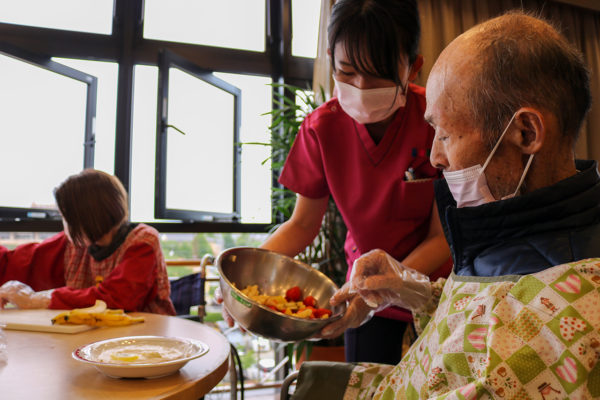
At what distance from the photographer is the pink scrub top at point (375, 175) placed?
133cm

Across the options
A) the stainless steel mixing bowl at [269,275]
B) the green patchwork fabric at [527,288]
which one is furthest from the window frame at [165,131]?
the green patchwork fabric at [527,288]

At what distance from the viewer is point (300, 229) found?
1499 mm

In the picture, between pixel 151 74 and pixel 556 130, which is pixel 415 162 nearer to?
pixel 556 130

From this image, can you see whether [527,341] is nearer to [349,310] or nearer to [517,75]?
[517,75]

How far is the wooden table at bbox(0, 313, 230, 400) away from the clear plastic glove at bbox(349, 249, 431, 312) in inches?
13.6

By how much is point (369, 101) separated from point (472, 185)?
1.79 ft

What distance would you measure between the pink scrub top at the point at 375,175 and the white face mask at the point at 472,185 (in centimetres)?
44

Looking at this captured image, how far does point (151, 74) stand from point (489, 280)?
9.49 ft

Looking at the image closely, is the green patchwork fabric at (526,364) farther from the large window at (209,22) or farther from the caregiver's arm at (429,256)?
the large window at (209,22)

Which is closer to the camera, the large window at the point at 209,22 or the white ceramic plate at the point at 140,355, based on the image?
the white ceramic plate at the point at 140,355

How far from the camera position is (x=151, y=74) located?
3162 mm

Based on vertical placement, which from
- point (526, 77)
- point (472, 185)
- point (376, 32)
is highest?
point (376, 32)

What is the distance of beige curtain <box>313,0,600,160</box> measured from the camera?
3.13m

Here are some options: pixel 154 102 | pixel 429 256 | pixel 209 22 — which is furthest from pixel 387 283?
pixel 209 22
